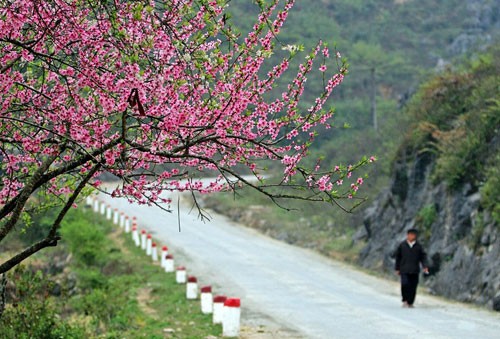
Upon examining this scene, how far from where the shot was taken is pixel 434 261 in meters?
21.0

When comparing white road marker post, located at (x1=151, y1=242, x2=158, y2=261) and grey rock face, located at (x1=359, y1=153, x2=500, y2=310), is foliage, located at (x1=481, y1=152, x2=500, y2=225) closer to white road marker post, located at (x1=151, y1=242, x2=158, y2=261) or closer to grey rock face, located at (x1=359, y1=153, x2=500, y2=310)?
grey rock face, located at (x1=359, y1=153, x2=500, y2=310)

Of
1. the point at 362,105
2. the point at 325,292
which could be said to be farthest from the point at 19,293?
the point at 362,105

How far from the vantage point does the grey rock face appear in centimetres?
1825

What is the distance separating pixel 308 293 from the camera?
19.0 metres

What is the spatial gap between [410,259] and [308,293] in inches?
126

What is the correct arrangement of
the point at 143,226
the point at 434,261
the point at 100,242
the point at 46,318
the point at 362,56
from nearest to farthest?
the point at 46,318, the point at 434,261, the point at 100,242, the point at 143,226, the point at 362,56

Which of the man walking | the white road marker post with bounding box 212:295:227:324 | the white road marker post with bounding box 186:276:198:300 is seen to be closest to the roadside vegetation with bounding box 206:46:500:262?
the white road marker post with bounding box 186:276:198:300

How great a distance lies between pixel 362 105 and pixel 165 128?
55.8 meters

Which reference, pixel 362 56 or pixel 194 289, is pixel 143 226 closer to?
pixel 194 289

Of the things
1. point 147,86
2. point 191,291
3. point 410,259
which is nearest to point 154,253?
point 191,291

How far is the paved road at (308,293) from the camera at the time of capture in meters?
13.5

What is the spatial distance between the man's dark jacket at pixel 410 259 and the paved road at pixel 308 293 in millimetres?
774

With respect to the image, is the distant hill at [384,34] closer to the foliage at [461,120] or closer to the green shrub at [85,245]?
the foliage at [461,120]

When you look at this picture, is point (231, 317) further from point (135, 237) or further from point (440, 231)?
point (135, 237)
